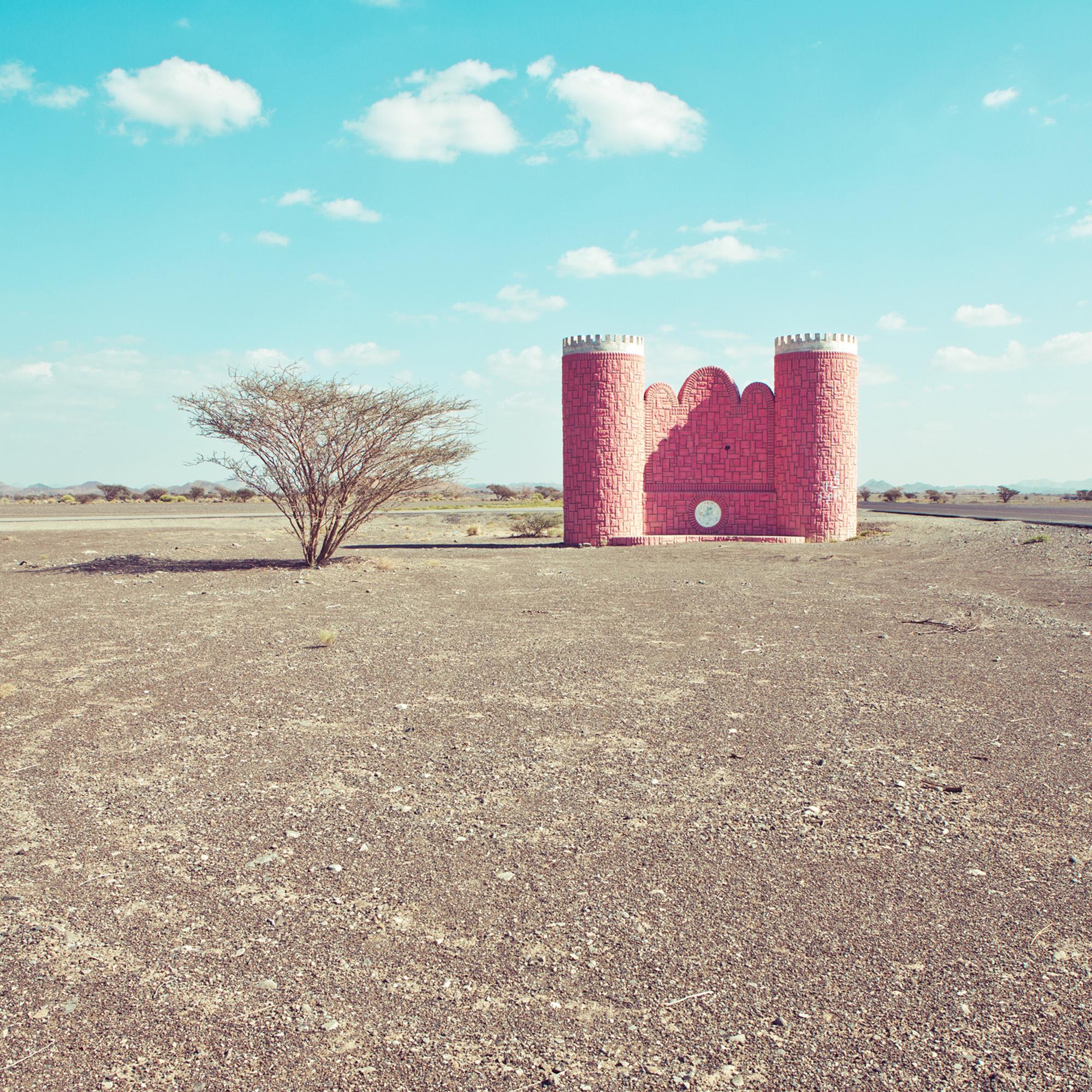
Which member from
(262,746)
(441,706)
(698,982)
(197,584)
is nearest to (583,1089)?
(698,982)

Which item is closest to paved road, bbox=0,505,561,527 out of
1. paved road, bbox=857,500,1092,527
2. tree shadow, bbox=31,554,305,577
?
tree shadow, bbox=31,554,305,577

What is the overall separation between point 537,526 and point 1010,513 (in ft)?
79.2

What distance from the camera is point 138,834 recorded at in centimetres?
484

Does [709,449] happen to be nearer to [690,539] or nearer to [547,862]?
[690,539]

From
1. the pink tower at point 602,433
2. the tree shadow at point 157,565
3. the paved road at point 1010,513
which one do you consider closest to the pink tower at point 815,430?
the pink tower at point 602,433

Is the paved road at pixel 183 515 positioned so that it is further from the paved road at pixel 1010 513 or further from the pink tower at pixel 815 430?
the paved road at pixel 1010 513

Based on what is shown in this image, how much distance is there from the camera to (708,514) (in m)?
26.1

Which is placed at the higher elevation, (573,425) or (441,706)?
(573,425)

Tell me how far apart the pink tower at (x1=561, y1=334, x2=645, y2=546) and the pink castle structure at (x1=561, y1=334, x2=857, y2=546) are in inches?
1.2

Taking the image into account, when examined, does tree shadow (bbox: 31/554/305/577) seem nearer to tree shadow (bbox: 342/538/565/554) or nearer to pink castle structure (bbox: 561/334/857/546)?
tree shadow (bbox: 342/538/565/554)

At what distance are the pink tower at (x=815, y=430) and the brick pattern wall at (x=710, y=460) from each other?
20.2 inches

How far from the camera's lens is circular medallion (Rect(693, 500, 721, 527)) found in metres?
26.1

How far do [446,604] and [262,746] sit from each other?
6975 millimetres

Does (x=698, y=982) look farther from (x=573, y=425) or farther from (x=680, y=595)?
(x=573, y=425)
